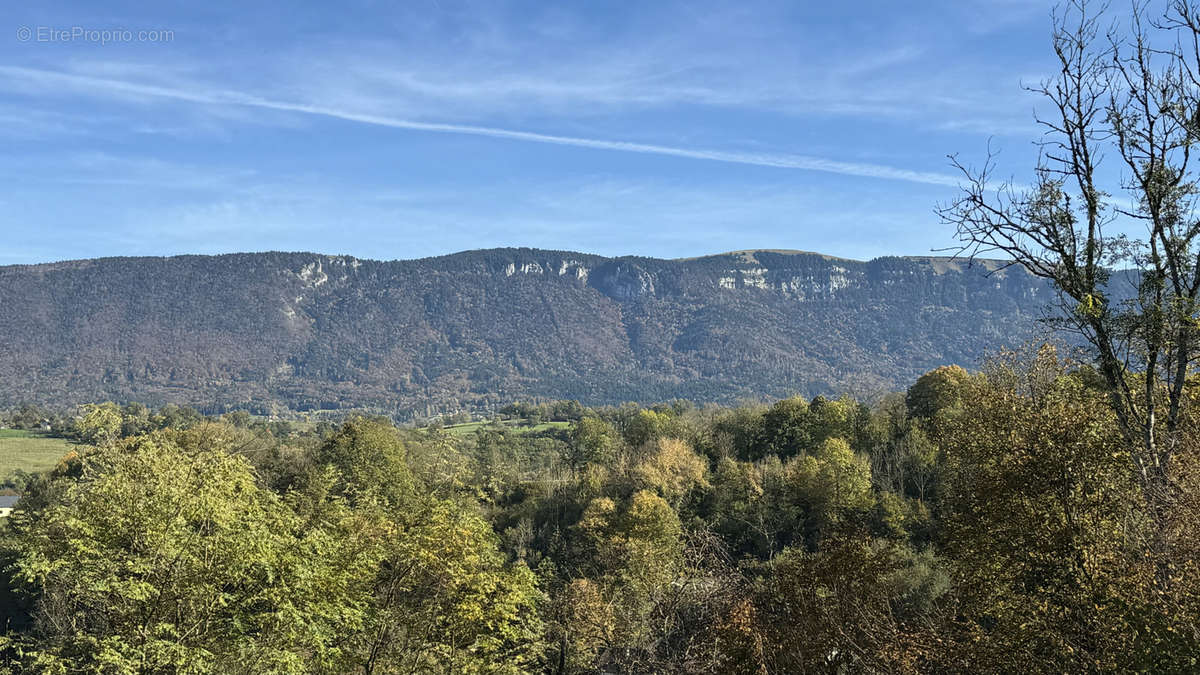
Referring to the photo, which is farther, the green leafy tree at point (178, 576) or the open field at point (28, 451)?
the open field at point (28, 451)

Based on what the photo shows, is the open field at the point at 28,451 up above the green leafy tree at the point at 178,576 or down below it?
below

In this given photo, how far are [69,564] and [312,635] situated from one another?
14.9 ft

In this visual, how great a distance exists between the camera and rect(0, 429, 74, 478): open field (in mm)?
87562

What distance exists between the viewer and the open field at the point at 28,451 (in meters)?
87.6

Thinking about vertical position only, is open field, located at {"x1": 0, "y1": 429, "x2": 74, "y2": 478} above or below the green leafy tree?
below

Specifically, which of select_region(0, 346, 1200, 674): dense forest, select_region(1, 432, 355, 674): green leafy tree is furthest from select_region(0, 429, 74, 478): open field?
select_region(1, 432, 355, 674): green leafy tree

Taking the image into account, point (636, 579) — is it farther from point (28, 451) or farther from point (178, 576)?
point (28, 451)

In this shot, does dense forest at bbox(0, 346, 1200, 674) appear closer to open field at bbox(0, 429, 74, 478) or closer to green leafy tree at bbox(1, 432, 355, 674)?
green leafy tree at bbox(1, 432, 355, 674)

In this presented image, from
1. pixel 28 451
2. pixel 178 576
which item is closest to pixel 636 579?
pixel 178 576

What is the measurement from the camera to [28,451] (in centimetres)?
9525

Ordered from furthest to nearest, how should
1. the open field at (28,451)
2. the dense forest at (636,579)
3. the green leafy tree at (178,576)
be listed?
the open field at (28,451) → the green leafy tree at (178,576) → the dense forest at (636,579)

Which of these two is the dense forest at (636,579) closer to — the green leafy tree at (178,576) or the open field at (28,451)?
the green leafy tree at (178,576)

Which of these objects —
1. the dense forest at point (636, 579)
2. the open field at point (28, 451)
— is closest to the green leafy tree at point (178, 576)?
the dense forest at point (636, 579)

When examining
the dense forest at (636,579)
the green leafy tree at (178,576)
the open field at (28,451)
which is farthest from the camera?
the open field at (28,451)
